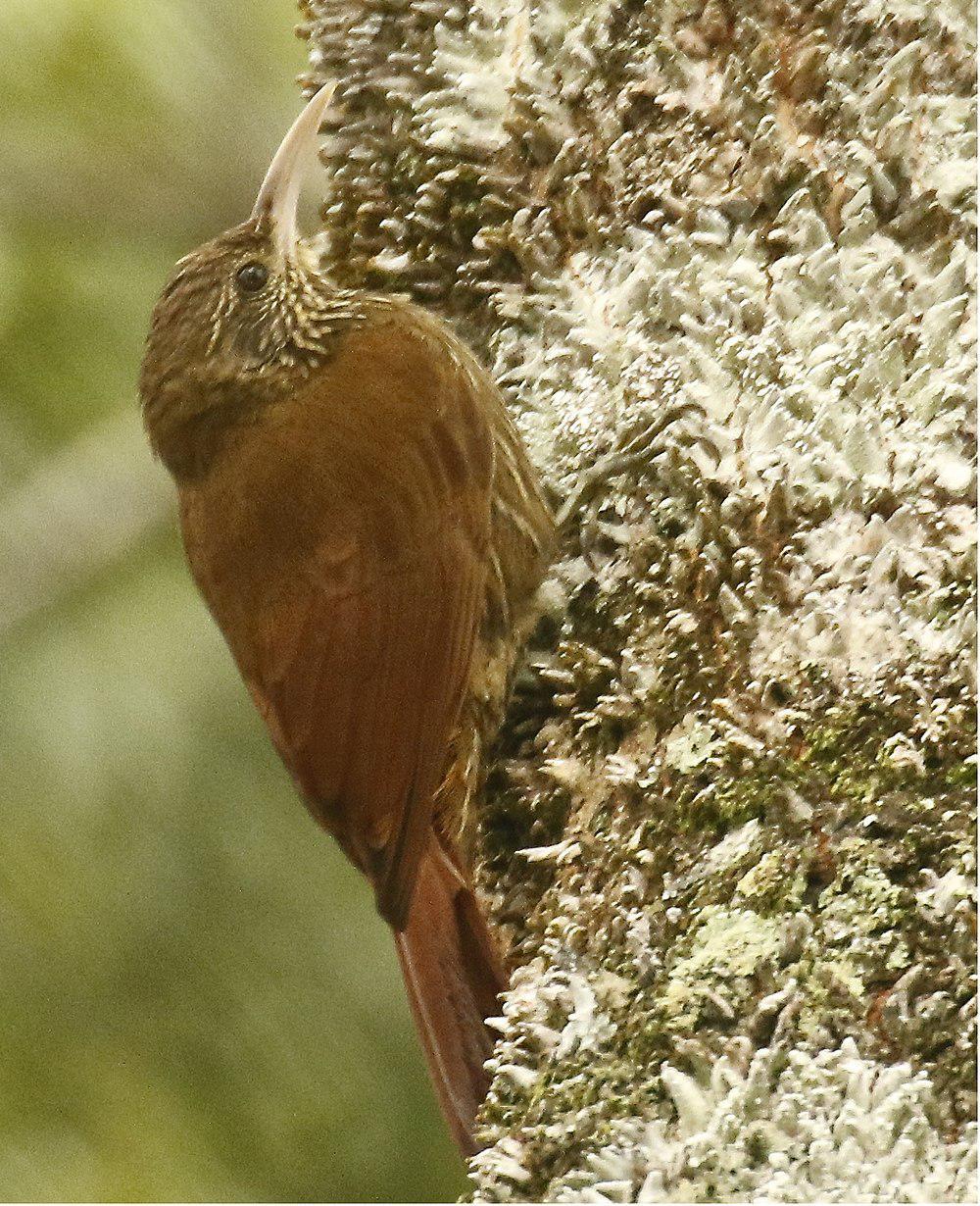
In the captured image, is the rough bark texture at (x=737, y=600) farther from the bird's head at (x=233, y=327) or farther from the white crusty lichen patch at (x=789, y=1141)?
the bird's head at (x=233, y=327)

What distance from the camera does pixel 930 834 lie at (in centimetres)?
138

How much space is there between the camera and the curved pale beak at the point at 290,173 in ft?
6.88

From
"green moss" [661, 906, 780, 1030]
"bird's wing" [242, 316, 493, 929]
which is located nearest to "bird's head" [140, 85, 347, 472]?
"bird's wing" [242, 316, 493, 929]

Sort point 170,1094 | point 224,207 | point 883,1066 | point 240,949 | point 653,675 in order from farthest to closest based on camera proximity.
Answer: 1. point 224,207
2. point 240,949
3. point 170,1094
4. point 653,675
5. point 883,1066

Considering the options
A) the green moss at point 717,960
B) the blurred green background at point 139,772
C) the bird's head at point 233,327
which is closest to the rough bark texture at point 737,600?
the green moss at point 717,960

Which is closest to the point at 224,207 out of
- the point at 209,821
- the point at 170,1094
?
the point at 209,821

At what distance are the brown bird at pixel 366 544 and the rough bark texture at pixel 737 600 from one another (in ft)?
0.23

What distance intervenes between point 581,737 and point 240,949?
4.19ft

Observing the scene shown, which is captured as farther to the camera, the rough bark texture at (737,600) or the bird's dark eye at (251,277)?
the bird's dark eye at (251,277)

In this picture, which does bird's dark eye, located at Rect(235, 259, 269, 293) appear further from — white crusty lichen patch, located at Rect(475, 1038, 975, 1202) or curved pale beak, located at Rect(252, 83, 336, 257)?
white crusty lichen patch, located at Rect(475, 1038, 975, 1202)

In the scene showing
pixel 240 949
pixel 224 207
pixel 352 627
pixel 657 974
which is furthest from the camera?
pixel 224 207

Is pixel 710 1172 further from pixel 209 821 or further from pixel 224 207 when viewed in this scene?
pixel 224 207

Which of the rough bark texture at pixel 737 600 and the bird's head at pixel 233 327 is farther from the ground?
the bird's head at pixel 233 327

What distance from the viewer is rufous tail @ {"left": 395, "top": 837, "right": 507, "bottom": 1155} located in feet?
5.96
